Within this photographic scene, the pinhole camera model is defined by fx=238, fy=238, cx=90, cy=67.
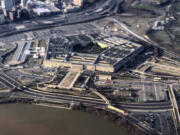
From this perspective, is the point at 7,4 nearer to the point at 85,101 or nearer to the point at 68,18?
the point at 68,18

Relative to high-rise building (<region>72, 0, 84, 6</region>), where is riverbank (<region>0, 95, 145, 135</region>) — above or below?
below

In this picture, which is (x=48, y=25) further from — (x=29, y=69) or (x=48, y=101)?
(x=48, y=101)

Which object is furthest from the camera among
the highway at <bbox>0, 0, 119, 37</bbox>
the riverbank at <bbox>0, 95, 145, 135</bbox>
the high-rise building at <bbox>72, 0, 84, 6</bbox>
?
the high-rise building at <bbox>72, 0, 84, 6</bbox>

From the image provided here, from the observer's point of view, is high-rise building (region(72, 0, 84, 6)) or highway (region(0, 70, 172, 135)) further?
high-rise building (region(72, 0, 84, 6))

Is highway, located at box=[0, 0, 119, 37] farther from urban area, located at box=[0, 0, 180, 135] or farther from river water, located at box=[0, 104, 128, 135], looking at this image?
river water, located at box=[0, 104, 128, 135]

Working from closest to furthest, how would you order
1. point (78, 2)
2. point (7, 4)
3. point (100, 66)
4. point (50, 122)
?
point (50, 122) → point (100, 66) → point (7, 4) → point (78, 2)

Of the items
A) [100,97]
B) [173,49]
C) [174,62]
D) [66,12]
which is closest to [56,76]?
[100,97]

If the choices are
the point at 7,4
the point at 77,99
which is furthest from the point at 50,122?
the point at 7,4

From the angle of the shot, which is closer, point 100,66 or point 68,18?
point 100,66

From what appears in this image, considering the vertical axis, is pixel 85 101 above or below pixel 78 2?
below

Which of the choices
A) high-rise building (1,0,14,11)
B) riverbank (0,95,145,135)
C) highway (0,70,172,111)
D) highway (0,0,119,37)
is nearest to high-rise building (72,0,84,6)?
highway (0,0,119,37)
